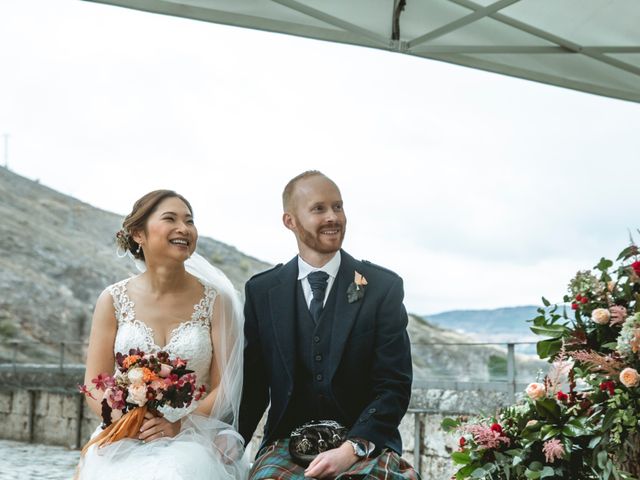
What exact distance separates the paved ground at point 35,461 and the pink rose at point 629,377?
29.9 feet

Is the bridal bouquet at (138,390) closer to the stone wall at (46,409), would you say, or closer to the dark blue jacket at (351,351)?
the dark blue jacket at (351,351)

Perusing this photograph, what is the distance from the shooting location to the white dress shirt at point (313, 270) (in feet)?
12.1

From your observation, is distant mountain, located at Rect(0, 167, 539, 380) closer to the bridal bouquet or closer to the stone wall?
the stone wall

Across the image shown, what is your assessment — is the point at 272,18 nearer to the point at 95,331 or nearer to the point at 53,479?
the point at 95,331

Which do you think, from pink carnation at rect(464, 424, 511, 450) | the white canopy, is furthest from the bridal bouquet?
the white canopy

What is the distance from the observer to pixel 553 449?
3.10 meters

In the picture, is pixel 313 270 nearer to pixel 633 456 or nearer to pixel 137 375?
pixel 137 375

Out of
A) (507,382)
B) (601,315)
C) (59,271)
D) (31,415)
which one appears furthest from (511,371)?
(59,271)

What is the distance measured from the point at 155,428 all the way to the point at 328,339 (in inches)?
31.3

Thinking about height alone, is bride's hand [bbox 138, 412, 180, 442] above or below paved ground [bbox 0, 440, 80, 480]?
above

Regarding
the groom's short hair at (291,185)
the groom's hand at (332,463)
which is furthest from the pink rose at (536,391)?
the groom's short hair at (291,185)

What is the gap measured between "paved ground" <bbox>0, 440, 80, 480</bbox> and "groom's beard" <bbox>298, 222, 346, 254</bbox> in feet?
26.8

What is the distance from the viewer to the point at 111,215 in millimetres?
38812

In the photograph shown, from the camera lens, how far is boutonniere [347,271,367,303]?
141 inches
